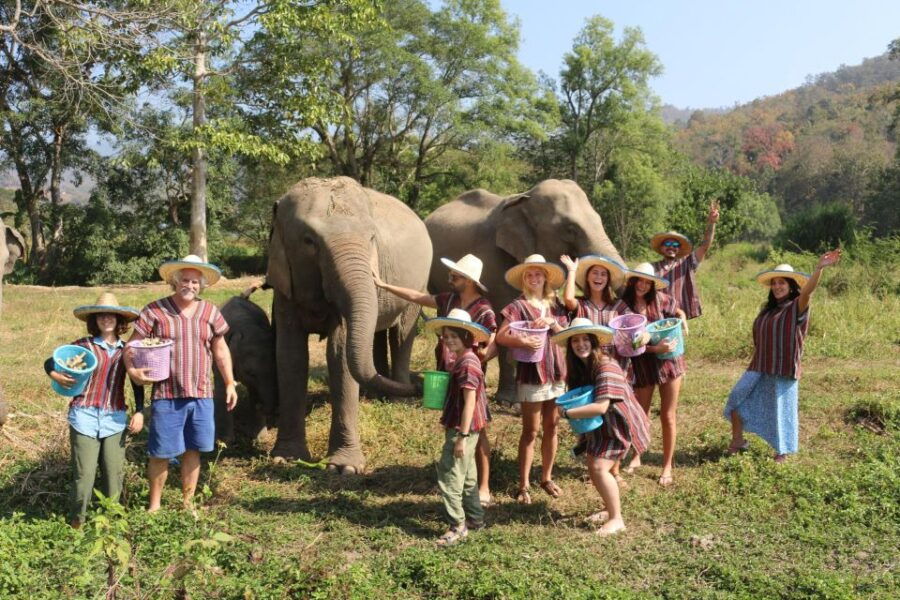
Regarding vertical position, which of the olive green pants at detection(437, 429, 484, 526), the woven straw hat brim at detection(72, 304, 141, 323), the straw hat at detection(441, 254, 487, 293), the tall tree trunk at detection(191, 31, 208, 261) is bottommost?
the olive green pants at detection(437, 429, 484, 526)

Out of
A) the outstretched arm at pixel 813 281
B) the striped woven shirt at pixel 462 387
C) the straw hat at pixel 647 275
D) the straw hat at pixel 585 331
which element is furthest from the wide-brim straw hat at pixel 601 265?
the outstretched arm at pixel 813 281

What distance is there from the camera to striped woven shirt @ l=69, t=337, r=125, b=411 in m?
5.96

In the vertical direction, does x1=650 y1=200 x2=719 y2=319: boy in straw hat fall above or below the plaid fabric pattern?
above

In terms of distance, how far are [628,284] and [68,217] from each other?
28.8 metres

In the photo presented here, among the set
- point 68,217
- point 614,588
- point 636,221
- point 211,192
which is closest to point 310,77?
point 211,192

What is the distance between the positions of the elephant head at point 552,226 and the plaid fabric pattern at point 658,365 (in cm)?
288

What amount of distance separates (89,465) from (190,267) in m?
1.58

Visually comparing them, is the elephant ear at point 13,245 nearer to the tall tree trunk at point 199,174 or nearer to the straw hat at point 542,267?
the straw hat at point 542,267

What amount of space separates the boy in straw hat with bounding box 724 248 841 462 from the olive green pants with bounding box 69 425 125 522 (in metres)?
5.30

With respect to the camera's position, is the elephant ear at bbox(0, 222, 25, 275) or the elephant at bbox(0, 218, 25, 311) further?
the elephant ear at bbox(0, 222, 25, 275)

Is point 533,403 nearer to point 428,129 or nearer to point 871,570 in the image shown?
point 871,570

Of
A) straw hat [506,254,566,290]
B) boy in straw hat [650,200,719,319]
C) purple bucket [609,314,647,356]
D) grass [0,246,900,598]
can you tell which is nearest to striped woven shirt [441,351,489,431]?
grass [0,246,900,598]

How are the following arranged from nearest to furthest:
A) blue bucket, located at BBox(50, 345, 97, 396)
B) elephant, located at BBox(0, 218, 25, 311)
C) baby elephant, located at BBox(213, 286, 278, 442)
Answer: blue bucket, located at BBox(50, 345, 97, 396) → elephant, located at BBox(0, 218, 25, 311) → baby elephant, located at BBox(213, 286, 278, 442)

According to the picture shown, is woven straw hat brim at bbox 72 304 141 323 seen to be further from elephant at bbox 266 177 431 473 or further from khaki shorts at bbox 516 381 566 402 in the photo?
khaki shorts at bbox 516 381 566 402
